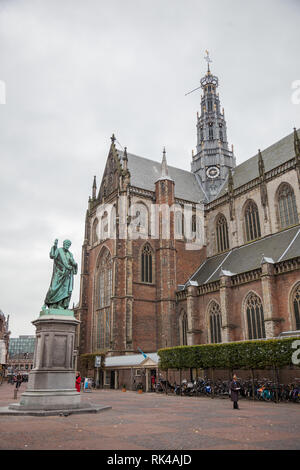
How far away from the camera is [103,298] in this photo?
4356cm

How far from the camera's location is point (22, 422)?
10.7m

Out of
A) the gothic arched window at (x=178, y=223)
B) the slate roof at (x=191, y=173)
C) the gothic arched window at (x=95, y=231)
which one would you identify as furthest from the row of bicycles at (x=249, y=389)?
the slate roof at (x=191, y=173)

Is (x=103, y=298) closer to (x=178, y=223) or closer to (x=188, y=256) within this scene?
(x=188, y=256)

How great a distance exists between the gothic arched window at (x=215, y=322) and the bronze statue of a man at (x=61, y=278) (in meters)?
21.9

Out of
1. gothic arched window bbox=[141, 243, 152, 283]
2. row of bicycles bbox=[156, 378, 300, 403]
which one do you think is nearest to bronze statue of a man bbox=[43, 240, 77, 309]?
row of bicycles bbox=[156, 378, 300, 403]

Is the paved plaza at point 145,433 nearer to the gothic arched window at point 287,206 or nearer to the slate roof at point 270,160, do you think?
the gothic arched window at point 287,206

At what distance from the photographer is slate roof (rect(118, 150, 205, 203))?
46406mm

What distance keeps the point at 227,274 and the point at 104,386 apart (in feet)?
57.3

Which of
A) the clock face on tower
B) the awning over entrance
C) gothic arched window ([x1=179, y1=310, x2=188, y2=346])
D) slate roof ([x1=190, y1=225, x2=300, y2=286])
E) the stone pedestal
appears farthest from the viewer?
the clock face on tower

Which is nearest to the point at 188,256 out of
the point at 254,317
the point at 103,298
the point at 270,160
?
the point at 103,298

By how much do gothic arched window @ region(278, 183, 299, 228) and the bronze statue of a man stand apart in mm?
25838

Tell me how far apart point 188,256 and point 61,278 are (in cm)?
2921

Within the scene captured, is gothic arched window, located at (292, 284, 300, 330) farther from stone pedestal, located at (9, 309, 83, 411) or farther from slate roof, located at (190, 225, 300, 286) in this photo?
stone pedestal, located at (9, 309, 83, 411)
